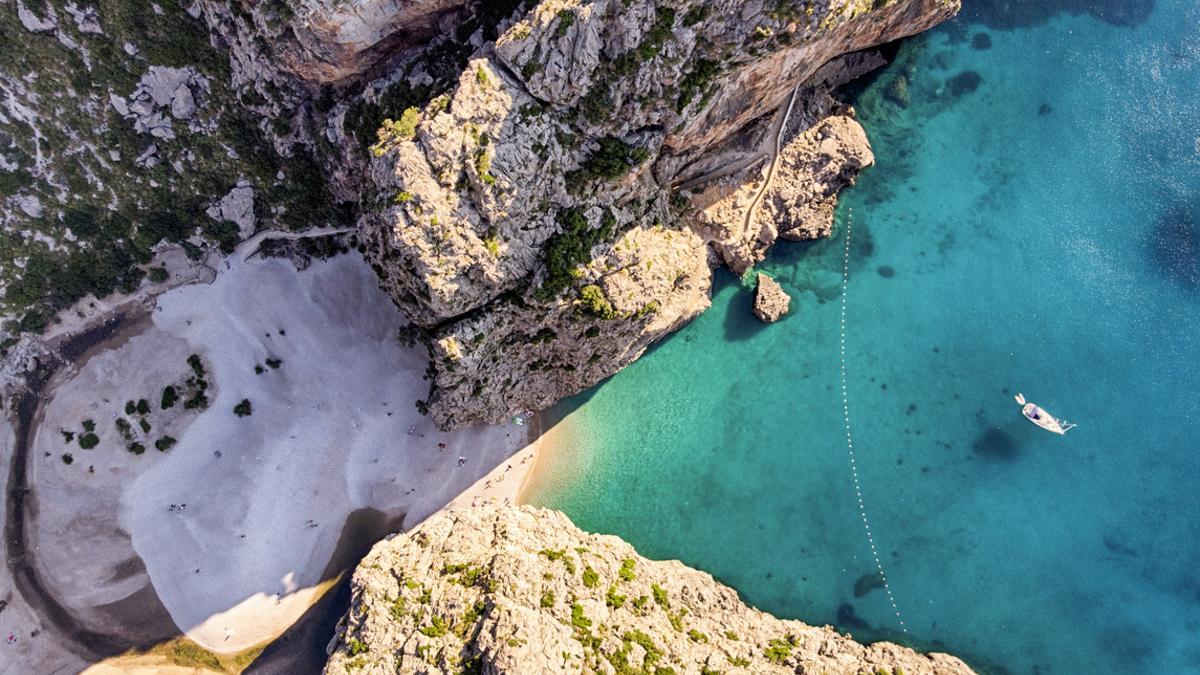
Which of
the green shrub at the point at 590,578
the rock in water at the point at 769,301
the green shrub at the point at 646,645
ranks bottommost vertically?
the green shrub at the point at 646,645

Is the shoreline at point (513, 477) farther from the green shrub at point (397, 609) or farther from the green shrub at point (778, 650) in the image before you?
the green shrub at point (778, 650)

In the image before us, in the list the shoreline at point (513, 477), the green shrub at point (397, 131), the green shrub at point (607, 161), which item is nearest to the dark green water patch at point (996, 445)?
the shoreline at point (513, 477)

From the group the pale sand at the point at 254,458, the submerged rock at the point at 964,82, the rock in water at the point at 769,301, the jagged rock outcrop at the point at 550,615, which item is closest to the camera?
the jagged rock outcrop at the point at 550,615

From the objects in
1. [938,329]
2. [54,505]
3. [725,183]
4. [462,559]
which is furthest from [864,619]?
[54,505]

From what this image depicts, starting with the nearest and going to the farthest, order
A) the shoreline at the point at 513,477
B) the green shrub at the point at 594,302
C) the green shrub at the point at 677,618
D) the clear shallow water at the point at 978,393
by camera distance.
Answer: the green shrub at the point at 594,302 → the green shrub at the point at 677,618 → the clear shallow water at the point at 978,393 → the shoreline at the point at 513,477

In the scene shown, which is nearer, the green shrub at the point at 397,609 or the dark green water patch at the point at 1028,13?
the green shrub at the point at 397,609

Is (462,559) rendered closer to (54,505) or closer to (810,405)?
(810,405)
